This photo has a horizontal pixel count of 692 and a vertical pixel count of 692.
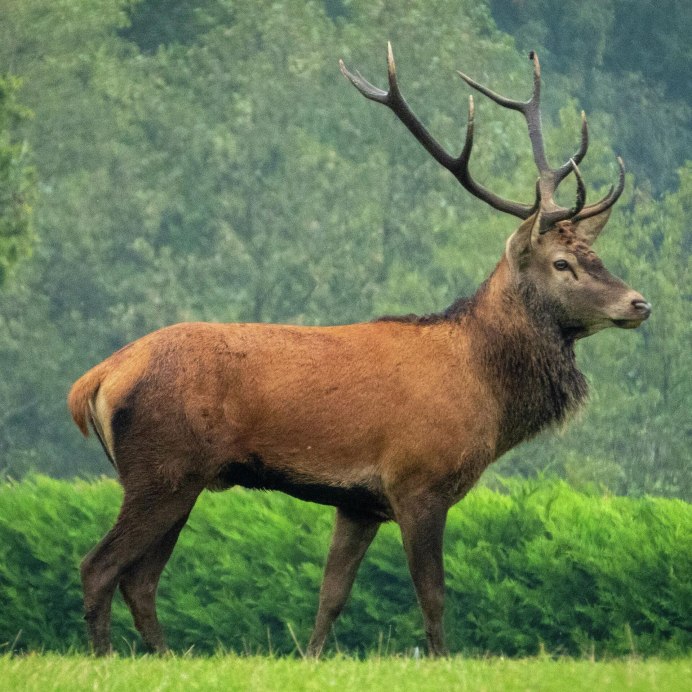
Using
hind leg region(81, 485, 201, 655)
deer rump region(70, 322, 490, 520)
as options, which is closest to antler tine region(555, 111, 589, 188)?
deer rump region(70, 322, 490, 520)

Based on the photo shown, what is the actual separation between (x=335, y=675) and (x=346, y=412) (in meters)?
1.76

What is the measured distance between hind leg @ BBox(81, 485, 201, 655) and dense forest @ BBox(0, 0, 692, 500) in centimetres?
2119

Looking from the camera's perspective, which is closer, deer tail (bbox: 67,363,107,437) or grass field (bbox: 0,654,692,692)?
grass field (bbox: 0,654,692,692)

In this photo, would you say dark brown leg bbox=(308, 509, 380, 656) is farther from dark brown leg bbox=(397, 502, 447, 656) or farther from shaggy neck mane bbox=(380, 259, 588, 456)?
shaggy neck mane bbox=(380, 259, 588, 456)

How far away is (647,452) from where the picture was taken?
31.9m

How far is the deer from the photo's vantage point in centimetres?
868

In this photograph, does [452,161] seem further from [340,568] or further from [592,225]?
[340,568]

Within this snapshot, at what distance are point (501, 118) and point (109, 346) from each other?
10217 mm

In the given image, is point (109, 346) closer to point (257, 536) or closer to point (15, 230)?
point (15, 230)

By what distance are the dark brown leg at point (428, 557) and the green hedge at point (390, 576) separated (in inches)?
60.2

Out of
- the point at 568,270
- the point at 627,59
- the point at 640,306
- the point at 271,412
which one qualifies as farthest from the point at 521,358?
the point at 627,59

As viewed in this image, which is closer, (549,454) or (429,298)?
(549,454)

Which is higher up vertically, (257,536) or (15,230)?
(257,536)

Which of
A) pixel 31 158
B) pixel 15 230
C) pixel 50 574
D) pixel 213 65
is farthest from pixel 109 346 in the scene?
pixel 50 574
